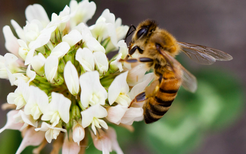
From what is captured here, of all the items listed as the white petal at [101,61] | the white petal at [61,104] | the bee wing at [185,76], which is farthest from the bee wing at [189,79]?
the white petal at [61,104]

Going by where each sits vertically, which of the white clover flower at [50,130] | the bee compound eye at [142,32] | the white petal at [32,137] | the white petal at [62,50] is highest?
the bee compound eye at [142,32]

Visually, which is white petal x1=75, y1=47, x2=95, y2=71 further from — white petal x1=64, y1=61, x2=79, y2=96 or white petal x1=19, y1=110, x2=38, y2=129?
white petal x1=19, y1=110, x2=38, y2=129

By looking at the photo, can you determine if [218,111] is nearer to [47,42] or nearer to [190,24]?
[190,24]

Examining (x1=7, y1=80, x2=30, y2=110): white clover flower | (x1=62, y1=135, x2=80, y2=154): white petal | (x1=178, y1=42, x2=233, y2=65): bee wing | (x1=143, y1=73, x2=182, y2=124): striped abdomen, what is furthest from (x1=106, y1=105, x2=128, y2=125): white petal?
(x1=178, y1=42, x2=233, y2=65): bee wing

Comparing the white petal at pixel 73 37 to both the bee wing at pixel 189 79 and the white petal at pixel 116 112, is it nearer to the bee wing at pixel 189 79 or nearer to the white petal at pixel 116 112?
the white petal at pixel 116 112

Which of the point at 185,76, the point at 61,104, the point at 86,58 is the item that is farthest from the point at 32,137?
the point at 185,76

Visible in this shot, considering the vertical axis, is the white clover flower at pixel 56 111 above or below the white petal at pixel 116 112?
below

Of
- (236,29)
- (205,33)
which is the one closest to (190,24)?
(205,33)
